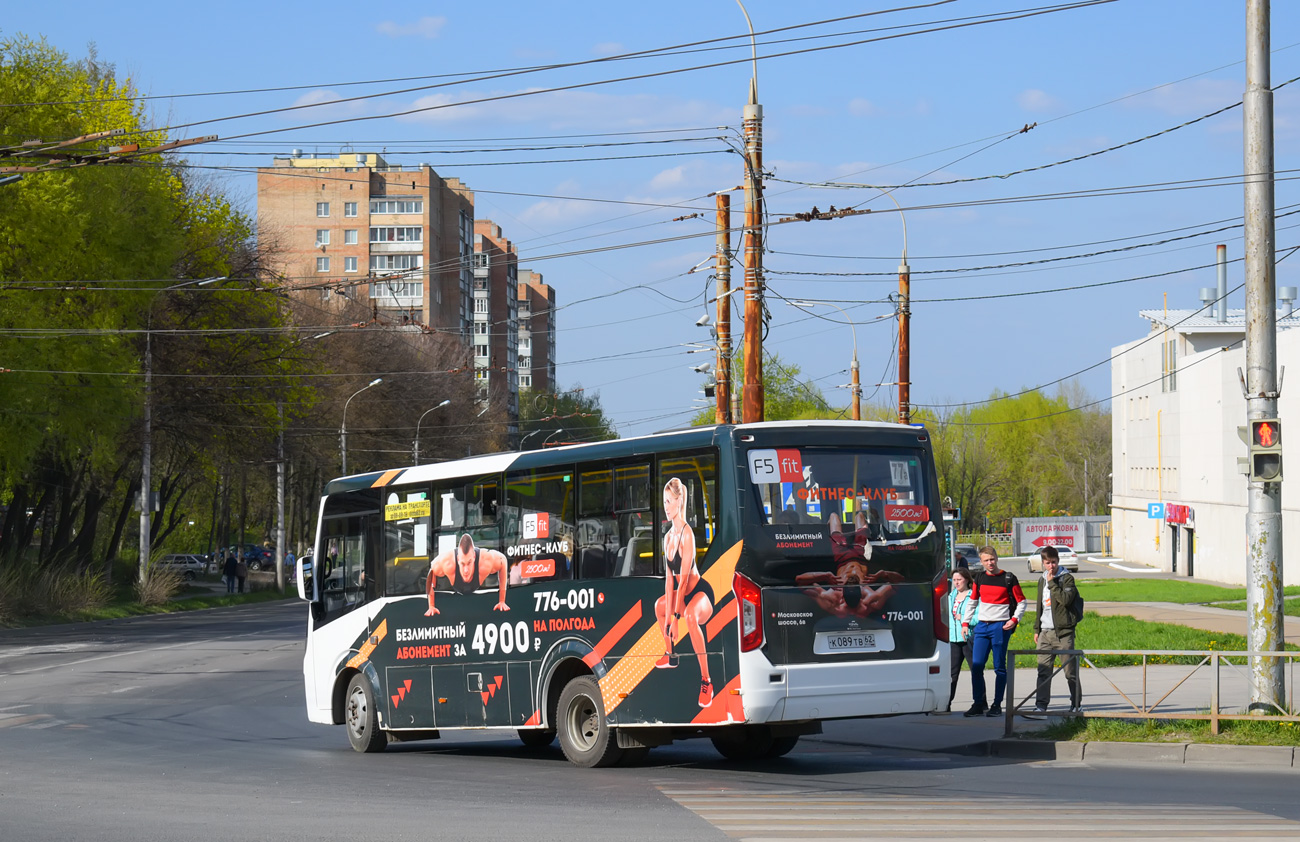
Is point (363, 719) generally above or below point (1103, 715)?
below

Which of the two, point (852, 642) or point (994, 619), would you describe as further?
point (994, 619)

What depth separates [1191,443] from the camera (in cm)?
8019

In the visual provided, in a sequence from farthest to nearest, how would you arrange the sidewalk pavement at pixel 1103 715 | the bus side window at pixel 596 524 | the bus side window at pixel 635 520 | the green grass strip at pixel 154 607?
the green grass strip at pixel 154 607 → the bus side window at pixel 596 524 → the bus side window at pixel 635 520 → the sidewalk pavement at pixel 1103 715

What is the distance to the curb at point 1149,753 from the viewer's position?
40.2 ft

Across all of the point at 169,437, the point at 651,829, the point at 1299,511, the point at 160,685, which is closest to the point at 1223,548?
the point at 1299,511

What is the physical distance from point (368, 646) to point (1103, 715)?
7489 millimetres

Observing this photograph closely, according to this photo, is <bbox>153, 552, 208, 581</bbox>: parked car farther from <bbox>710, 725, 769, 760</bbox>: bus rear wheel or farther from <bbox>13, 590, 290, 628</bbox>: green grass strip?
<bbox>710, 725, 769, 760</bbox>: bus rear wheel

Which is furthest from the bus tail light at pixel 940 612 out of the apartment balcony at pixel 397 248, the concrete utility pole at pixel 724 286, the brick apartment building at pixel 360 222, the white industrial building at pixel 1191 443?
the apartment balcony at pixel 397 248

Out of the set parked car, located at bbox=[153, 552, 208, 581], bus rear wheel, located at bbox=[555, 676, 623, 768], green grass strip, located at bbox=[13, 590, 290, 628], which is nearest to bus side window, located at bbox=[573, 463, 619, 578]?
bus rear wheel, located at bbox=[555, 676, 623, 768]

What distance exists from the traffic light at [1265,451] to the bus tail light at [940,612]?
3314mm

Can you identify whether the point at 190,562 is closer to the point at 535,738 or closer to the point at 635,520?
the point at 535,738

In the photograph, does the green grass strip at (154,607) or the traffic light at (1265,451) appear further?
the green grass strip at (154,607)

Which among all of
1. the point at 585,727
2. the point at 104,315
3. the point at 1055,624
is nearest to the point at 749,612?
the point at 585,727

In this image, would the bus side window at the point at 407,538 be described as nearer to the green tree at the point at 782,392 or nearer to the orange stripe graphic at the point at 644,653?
the orange stripe graphic at the point at 644,653
